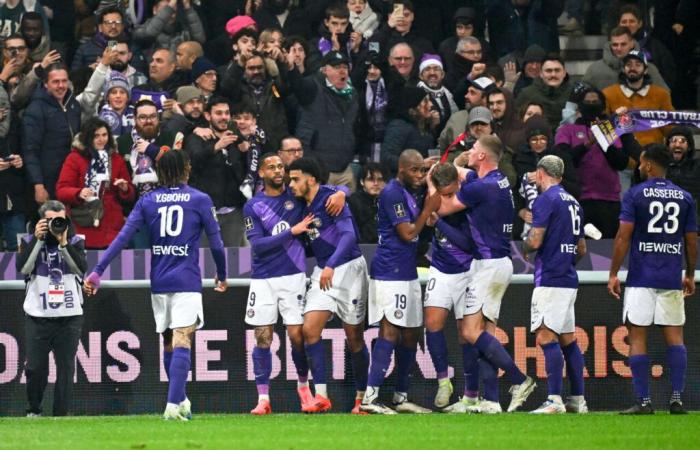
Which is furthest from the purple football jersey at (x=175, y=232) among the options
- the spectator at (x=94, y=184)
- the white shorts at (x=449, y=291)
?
the spectator at (x=94, y=184)

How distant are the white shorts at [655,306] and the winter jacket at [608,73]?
5268 millimetres

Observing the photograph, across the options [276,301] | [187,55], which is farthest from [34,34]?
[276,301]

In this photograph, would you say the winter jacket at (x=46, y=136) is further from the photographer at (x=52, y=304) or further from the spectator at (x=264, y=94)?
the photographer at (x=52, y=304)

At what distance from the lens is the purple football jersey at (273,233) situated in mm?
14430

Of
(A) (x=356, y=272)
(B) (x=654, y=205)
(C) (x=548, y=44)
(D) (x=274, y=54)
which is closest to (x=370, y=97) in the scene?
(D) (x=274, y=54)

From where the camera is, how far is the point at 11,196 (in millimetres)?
17609

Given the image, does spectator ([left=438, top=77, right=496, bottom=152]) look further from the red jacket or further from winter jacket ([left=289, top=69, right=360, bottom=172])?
Result: the red jacket

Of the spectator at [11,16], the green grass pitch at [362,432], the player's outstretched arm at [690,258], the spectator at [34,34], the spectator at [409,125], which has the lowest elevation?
the green grass pitch at [362,432]

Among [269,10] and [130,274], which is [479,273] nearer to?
[130,274]

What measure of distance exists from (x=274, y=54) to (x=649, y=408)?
20.9 feet

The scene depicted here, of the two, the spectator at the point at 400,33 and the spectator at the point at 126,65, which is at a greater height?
the spectator at the point at 400,33

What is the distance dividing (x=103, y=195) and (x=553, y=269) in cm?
540

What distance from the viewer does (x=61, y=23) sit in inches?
806

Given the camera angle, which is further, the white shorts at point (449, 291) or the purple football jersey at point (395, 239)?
the white shorts at point (449, 291)
